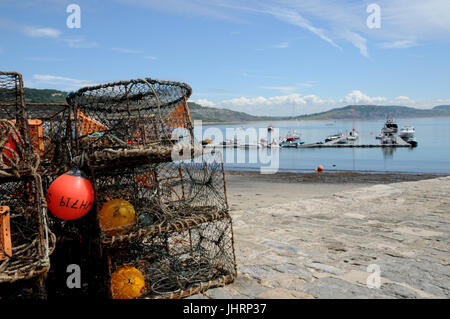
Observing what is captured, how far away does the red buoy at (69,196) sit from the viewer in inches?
124

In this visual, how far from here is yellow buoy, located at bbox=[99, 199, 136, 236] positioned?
141 inches

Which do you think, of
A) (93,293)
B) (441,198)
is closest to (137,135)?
(93,293)

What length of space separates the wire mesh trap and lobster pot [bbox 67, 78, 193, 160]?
0.44 metres

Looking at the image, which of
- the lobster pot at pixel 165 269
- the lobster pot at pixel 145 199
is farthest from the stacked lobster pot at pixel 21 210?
the lobster pot at pixel 165 269

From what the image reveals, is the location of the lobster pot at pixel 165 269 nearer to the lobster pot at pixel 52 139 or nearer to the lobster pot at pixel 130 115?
the lobster pot at pixel 130 115

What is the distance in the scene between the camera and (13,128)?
10.3 ft

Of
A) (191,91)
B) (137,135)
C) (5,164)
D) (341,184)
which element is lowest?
(341,184)

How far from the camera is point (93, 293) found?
3744 mm

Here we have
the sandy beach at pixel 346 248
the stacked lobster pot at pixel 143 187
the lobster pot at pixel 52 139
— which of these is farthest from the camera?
the sandy beach at pixel 346 248

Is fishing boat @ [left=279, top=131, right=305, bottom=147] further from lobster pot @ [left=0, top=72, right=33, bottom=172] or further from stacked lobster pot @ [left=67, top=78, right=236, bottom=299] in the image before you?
lobster pot @ [left=0, top=72, right=33, bottom=172]

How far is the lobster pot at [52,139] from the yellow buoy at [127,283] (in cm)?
111

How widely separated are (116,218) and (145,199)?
65cm
